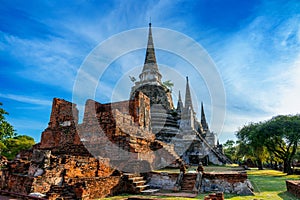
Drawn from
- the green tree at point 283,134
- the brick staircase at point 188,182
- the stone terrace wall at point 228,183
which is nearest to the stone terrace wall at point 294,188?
the stone terrace wall at point 228,183

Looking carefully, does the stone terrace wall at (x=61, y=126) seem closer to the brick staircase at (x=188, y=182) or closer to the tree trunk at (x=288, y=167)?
the brick staircase at (x=188, y=182)

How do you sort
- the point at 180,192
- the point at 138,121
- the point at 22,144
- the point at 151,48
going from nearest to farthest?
the point at 180,192 → the point at 138,121 → the point at 22,144 → the point at 151,48

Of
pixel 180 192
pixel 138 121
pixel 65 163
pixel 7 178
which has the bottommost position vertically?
pixel 180 192

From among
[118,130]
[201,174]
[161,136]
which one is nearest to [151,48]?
[161,136]

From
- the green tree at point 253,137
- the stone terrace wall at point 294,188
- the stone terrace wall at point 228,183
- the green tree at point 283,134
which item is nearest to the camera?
the stone terrace wall at point 294,188

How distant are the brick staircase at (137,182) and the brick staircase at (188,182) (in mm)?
1790

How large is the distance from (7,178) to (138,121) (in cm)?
873

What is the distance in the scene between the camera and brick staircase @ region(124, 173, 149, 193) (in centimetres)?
931

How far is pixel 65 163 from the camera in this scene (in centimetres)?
823

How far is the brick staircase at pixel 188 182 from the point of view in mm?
9430

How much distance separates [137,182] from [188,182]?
7.84 feet

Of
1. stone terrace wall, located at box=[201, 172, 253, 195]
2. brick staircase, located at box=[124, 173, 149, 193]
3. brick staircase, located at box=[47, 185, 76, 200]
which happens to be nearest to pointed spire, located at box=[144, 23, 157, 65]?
brick staircase, located at box=[124, 173, 149, 193]

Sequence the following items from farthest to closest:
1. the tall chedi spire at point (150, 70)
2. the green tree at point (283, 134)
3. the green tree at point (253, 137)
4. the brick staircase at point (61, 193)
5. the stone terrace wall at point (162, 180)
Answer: the tall chedi spire at point (150, 70) < the green tree at point (253, 137) < the green tree at point (283, 134) < the stone terrace wall at point (162, 180) < the brick staircase at point (61, 193)

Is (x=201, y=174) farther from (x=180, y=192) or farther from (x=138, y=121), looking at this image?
(x=138, y=121)
